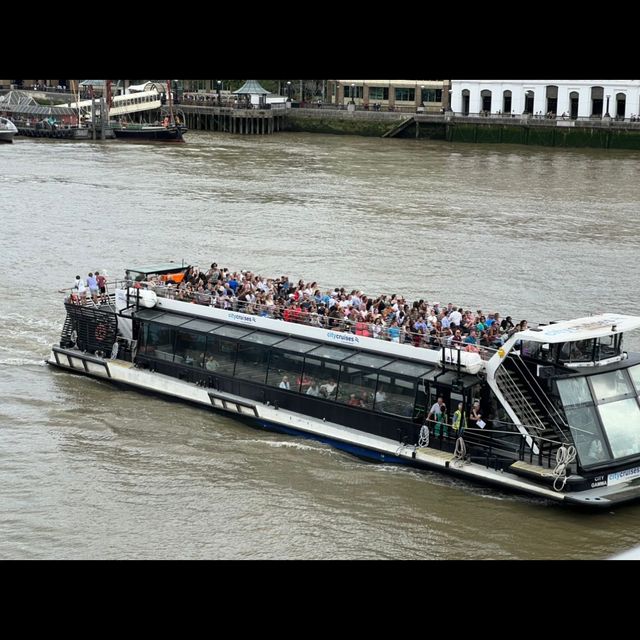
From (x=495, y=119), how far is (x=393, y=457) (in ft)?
161

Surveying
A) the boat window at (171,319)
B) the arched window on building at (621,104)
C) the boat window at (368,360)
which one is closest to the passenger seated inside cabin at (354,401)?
the boat window at (368,360)

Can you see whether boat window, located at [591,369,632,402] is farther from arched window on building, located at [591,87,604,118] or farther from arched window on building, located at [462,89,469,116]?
arched window on building, located at [462,89,469,116]

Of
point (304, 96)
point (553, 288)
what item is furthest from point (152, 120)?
point (553, 288)

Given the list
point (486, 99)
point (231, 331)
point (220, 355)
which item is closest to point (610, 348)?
point (231, 331)

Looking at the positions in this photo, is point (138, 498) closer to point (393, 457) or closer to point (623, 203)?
point (393, 457)

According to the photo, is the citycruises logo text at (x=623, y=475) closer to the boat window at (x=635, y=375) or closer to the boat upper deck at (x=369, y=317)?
the boat window at (x=635, y=375)

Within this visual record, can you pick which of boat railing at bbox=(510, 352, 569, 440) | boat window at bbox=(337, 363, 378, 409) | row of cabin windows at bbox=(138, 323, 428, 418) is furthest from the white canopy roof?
boat window at bbox=(337, 363, 378, 409)

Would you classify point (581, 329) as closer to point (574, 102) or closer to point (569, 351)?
point (569, 351)

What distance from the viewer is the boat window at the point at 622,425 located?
44.4 feet

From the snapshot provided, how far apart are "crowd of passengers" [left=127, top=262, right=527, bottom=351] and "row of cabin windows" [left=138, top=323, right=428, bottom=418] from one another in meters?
0.67

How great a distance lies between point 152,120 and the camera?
73.8 meters

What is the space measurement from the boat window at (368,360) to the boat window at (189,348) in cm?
317

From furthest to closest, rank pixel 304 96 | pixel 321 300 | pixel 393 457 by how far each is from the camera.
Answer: pixel 304 96, pixel 321 300, pixel 393 457
